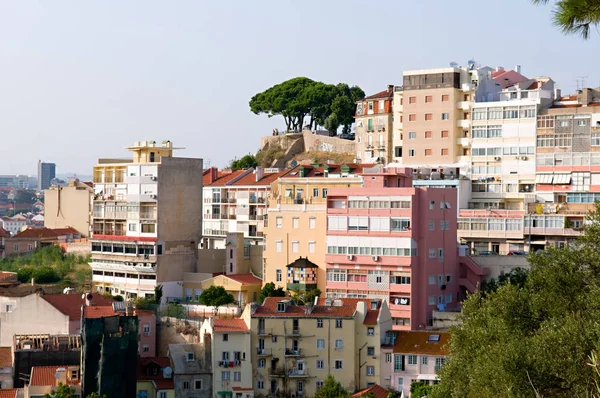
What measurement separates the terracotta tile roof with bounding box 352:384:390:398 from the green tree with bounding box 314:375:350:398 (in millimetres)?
461

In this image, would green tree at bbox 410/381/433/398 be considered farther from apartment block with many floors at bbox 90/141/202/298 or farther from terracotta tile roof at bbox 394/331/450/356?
apartment block with many floors at bbox 90/141/202/298

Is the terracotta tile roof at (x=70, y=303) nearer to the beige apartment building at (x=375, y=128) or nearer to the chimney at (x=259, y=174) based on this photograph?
the chimney at (x=259, y=174)

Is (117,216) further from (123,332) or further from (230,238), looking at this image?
(123,332)

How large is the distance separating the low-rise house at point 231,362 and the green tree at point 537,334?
13587mm

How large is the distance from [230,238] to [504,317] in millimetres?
29473

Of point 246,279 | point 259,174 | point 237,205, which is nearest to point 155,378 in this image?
point 246,279

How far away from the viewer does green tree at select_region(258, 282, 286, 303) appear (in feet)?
167

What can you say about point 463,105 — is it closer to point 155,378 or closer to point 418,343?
point 418,343

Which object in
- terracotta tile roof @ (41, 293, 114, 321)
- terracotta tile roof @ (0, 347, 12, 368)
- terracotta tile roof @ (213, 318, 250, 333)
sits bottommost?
terracotta tile roof @ (0, 347, 12, 368)

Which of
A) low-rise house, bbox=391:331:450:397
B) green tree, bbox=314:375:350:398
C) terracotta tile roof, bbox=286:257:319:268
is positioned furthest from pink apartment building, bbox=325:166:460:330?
green tree, bbox=314:375:350:398

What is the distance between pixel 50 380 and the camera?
43.2 m

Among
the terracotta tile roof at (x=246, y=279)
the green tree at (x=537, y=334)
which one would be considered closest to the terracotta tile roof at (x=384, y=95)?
the terracotta tile roof at (x=246, y=279)

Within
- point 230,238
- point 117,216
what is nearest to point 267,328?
point 230,238

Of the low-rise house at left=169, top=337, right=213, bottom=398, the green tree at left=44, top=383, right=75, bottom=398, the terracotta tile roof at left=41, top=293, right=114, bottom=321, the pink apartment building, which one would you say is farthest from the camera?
the pink apartment building
